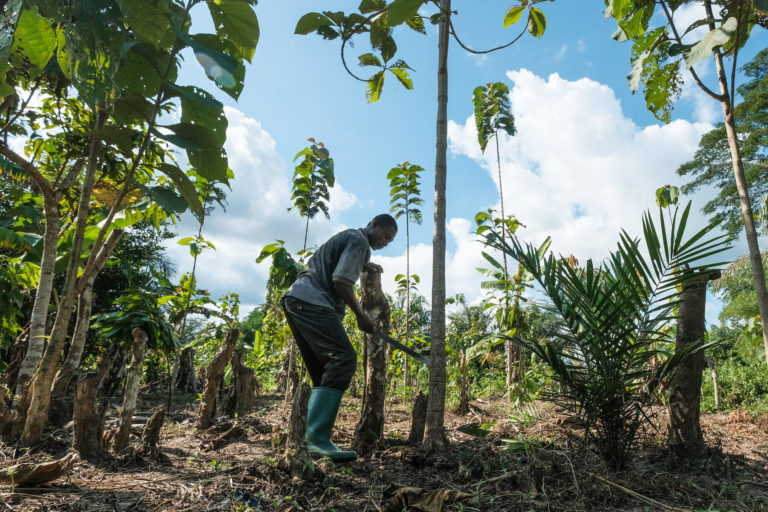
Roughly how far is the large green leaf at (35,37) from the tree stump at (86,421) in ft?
7.33

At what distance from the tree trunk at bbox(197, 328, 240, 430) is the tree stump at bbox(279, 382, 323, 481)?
2148mm

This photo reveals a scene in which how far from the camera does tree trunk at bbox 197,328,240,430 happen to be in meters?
4.89

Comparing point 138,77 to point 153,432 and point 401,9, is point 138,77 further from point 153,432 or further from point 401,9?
point 153,432

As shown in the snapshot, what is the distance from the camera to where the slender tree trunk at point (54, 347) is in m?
3.26

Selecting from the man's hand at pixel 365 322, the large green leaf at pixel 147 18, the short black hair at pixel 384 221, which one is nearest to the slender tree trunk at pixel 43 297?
the large green leaf at pixel 147 18

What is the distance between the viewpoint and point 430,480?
2.81 m

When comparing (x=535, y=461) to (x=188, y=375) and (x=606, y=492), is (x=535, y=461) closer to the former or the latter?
(x=606, y=492)

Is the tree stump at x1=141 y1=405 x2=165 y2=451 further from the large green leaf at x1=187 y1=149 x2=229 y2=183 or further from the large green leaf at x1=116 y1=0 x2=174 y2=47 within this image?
the large green leaf at x1=116 y1=0 x2=174 y2=47

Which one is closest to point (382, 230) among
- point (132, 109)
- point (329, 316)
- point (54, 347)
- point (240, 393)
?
point (329, 316)

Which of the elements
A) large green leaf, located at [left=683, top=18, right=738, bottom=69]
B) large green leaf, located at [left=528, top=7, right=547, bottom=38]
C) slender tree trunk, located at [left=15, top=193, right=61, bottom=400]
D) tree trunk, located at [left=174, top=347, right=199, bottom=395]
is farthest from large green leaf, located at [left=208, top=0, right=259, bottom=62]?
tree trunk, located at [left=174, top=347, right=199, bottom=395]

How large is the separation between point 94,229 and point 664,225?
17.0ft

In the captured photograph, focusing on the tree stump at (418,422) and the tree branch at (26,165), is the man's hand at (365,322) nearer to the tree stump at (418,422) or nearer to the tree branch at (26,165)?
the tree stump at (418,422)

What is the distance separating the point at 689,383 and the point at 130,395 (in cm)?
438

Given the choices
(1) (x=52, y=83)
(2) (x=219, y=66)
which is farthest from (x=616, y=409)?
(1) (x=52, y=83)
